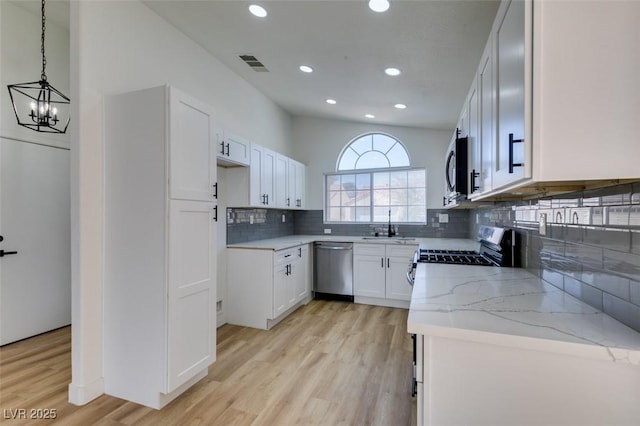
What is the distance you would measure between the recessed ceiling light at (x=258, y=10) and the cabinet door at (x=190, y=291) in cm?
153

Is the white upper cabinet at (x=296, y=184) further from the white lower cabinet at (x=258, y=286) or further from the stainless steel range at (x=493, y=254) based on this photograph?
the stainless steel range at (x=493, y=254)

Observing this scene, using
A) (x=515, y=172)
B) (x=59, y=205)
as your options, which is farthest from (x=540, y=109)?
(x=59, y=205)

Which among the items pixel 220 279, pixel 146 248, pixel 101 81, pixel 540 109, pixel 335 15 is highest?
pixel 335 15

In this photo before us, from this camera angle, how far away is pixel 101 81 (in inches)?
84.4

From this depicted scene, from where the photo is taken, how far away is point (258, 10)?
7.50 ft

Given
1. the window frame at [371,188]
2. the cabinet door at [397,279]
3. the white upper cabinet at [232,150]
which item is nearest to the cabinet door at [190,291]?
the white upper cabinet at [232,150]

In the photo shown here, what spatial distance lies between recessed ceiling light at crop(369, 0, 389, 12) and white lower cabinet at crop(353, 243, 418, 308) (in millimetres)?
2830

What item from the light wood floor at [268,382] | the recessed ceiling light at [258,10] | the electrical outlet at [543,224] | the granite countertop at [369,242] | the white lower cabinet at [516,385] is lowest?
the light wood floor at [268,382]

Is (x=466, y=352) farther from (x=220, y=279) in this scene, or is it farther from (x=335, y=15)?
(x=220, y=279)

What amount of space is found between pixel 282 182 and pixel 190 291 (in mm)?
2410

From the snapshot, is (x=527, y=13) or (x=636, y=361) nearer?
(x=636, y=361)

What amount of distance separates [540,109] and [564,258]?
2.81 feet

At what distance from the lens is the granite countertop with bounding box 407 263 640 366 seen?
85cm

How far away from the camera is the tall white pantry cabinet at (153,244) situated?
198cm
